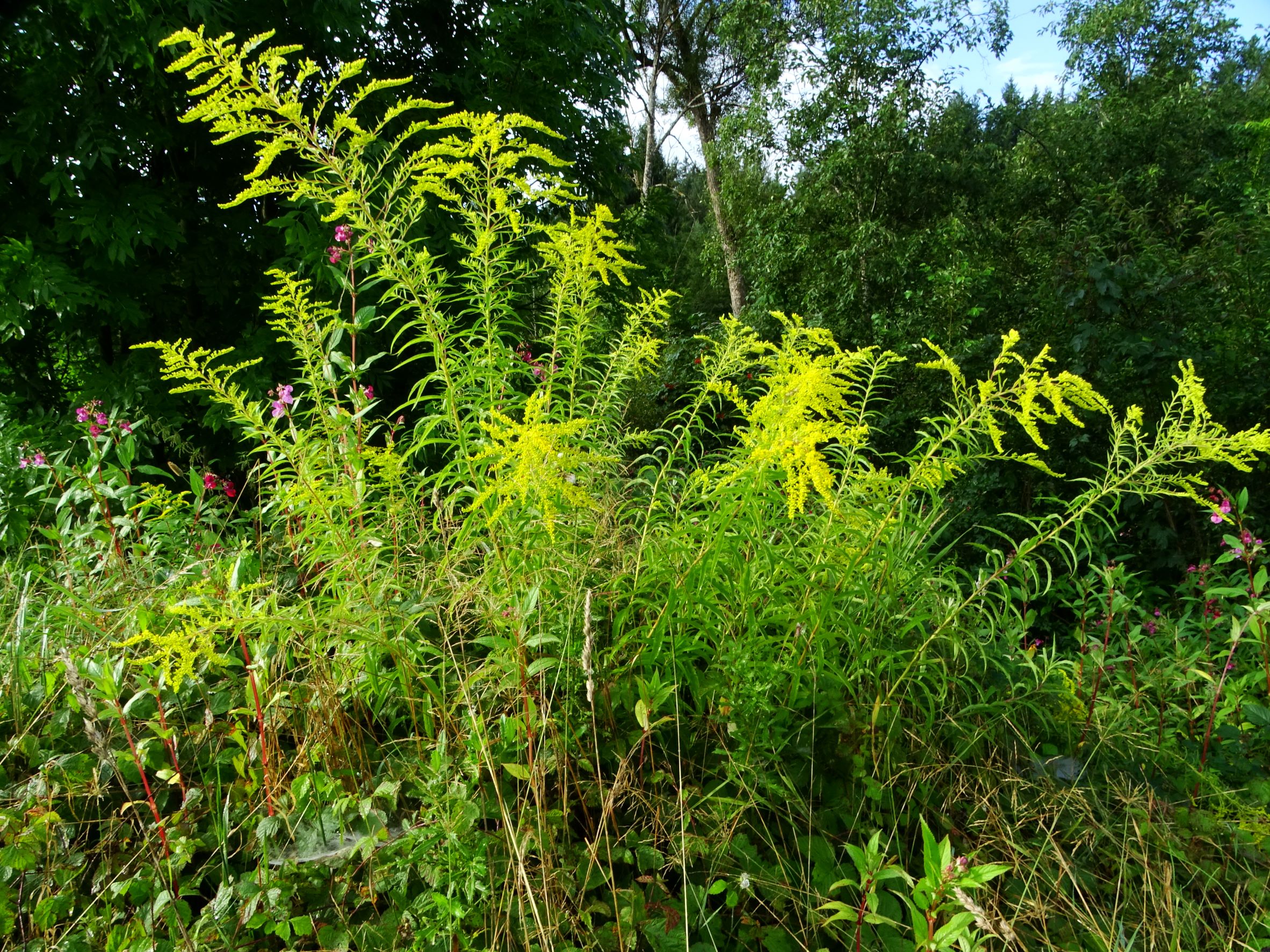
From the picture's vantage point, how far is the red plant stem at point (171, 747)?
158 cm

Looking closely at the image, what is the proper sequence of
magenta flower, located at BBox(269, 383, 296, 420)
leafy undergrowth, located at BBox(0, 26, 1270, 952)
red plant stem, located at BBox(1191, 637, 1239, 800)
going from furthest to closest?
magenta flower, located at BBox(269, 383, 296, 420) → red plant stem, located at BBox(1191, 637, 1239, 800) → leafy undergrowth, located at BBox(0, 26, 1270, 952)

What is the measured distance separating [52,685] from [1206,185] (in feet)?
51.2

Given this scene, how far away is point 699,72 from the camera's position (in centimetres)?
1772

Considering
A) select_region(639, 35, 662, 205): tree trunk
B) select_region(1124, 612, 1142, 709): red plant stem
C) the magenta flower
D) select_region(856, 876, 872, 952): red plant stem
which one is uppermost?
select_region(639, 35, 662, 205): tree trunk

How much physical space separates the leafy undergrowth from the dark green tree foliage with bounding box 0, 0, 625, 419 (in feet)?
10.0

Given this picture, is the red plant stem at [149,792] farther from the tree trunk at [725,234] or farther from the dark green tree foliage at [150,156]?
the tree trunk at [725,234]

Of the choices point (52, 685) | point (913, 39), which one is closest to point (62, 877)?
point (52, 685)

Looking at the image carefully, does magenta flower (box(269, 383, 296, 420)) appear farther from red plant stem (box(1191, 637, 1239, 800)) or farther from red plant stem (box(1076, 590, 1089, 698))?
red plant stem (box(1191, 637, 1239, 800))

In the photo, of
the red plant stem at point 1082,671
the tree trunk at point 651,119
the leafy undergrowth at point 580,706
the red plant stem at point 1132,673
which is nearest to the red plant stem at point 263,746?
the leafy undergrowth at point 580,706

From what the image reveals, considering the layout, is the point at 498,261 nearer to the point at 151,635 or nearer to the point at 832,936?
the point at 151,635

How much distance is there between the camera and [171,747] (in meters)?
1.75

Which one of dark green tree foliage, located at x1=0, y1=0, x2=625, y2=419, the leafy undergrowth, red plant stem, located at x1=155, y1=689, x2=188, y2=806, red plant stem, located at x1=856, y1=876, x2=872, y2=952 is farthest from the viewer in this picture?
dark green tree foliage, located at x1=0, y1=0, x2=625, y2=419

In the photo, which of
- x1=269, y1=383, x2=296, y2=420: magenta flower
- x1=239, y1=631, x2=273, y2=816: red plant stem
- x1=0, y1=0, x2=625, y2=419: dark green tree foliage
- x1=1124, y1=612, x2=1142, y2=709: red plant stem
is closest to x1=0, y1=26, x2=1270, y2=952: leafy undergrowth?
x1=239, y1=631, x2=273, y2=816: red plant stem

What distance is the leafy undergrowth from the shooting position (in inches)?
57.3
